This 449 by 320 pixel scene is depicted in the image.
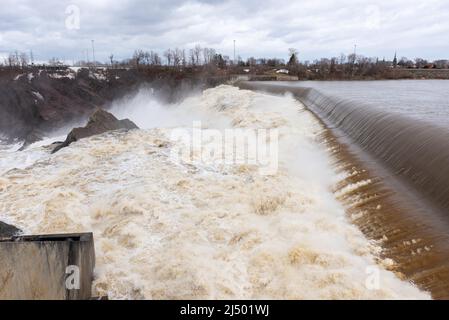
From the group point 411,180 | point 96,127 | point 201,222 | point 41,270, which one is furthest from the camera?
point 96,127

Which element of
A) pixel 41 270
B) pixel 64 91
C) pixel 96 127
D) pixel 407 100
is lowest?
pixel 41 270

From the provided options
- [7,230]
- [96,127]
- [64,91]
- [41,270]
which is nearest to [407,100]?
[96,127]

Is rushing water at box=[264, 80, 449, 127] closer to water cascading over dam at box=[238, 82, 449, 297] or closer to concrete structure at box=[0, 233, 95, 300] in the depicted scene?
water cascading over dam at box=[238, 82, 449, 297]

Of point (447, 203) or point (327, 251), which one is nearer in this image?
point (327, 251)

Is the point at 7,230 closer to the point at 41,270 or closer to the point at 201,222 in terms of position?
the point at 41,270

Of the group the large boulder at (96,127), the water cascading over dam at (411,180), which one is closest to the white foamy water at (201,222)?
the water cascading over dam at (411,180)

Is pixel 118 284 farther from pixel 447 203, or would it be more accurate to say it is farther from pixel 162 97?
pixel 162 97
